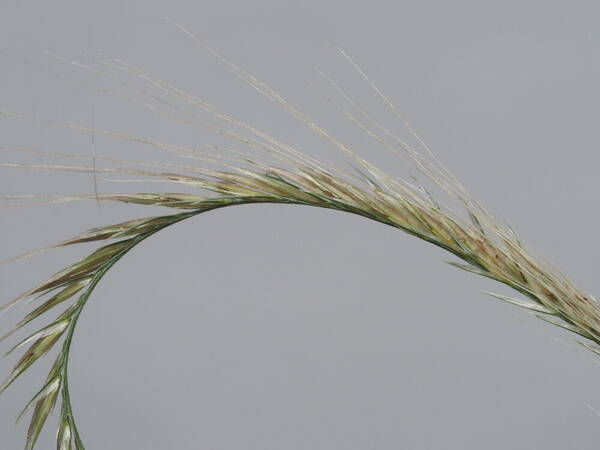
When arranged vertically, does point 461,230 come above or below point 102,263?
below

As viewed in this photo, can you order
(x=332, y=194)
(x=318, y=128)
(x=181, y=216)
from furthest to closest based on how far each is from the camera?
(x=181, y=216) → (x=332, y=194) → (x=318, y=128)

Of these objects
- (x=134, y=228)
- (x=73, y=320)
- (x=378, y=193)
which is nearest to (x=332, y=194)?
(x=378, y=193)

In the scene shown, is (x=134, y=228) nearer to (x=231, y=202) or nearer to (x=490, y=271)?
(x=231, y=202)

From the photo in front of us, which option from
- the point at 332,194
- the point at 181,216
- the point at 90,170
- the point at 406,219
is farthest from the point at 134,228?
the point at 406,219

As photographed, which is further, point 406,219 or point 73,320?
point 73,320

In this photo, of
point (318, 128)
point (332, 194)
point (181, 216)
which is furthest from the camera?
point (181, 216)

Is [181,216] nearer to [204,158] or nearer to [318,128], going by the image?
[204,158]

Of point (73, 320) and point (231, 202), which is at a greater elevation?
point (231, 202)

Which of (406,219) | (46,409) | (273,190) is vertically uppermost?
(273,190)

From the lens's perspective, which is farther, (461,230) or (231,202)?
(231,202)
